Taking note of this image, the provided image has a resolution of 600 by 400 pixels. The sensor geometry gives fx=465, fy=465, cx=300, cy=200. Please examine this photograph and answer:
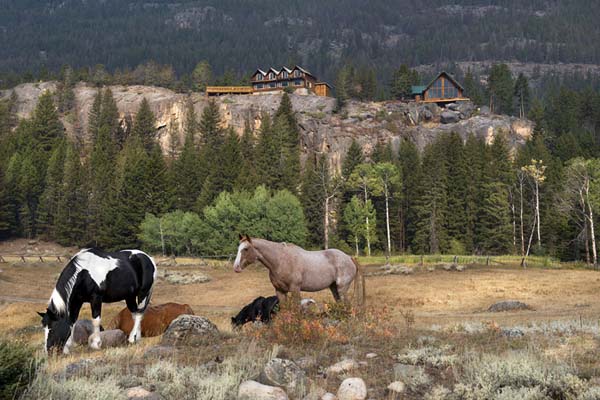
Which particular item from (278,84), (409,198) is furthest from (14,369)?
(278,84)

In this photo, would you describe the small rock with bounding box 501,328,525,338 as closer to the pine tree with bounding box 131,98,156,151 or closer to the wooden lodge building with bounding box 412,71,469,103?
the pine tree with bounding box 131,98,156,151

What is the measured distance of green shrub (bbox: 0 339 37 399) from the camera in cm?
536

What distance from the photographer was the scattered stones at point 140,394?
239 inches

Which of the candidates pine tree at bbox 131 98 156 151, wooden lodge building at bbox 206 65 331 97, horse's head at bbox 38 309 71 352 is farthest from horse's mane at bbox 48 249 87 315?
wooden lodge building at bbox 206 65 331 97

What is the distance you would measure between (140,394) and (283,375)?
206 centimetres

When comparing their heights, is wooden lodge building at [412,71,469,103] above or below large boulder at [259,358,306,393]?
above

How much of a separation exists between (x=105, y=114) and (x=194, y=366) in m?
116

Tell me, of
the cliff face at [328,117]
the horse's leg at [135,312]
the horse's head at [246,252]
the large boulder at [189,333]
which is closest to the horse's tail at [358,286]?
the horse's head at [246,252]

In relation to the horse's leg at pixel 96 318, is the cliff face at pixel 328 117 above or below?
above

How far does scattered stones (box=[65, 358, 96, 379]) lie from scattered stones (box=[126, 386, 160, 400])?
1.24 metres

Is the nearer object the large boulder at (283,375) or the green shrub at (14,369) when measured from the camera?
the green shrub at (14,369)

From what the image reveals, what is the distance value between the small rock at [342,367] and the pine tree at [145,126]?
10556 centimetres

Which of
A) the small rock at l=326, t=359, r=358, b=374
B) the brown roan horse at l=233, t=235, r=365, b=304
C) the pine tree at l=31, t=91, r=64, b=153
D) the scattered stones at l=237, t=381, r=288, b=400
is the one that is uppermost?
the pine tree at l=31, t=91, r=64, b=153

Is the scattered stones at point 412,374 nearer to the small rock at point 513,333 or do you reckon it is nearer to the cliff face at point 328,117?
the small rock at point 513,333
